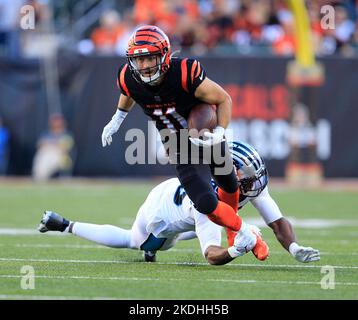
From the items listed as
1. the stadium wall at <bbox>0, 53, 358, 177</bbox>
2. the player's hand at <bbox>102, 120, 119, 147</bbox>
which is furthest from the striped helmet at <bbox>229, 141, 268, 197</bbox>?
the stadium wall at <bbox>0, 53, 358, 177</bbox>

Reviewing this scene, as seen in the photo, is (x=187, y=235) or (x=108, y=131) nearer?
(x=108, y=131)

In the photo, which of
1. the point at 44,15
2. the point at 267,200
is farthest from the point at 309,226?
the point at 44,15

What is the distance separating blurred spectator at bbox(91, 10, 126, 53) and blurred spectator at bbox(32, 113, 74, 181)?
1404 millimetres

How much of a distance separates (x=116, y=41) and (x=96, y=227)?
382 inches

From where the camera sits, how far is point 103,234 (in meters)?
7.03

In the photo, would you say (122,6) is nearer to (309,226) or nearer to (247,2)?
(247,2)

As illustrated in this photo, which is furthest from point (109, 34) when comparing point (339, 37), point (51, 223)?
point (51, 223)

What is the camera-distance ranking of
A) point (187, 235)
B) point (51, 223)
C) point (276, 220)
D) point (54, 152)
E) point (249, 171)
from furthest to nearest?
point (54, 152) → point (187, 235) → point (51, 223) → point (276, 220) → point (249, 171)

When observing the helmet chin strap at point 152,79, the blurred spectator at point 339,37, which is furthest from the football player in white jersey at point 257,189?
the blurred spectator at point 339,37

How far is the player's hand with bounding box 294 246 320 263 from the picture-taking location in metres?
6.44

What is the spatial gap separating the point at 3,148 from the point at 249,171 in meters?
10.2

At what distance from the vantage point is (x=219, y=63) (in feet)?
52.7

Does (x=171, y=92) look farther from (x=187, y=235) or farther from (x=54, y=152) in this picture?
(x=54, y=152)

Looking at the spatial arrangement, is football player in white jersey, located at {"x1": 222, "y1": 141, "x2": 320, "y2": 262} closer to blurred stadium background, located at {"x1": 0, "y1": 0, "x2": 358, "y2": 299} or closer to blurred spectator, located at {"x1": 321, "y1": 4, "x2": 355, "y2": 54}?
blurred stadium background, located at {"x1": 0, "y1": 0, "x2": 358, "y2": 299}
